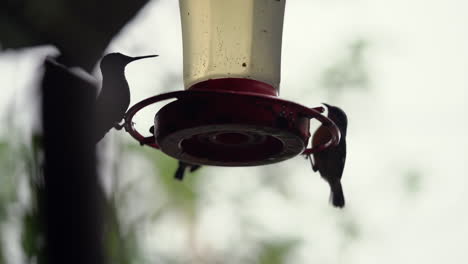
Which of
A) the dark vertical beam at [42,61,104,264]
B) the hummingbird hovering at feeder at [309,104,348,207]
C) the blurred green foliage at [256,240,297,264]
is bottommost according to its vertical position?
the blurred green foliage at [256,240,297,264]

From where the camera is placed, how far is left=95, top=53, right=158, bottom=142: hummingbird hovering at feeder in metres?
2.52

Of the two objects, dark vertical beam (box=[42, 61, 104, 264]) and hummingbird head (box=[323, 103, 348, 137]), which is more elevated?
dark vertical beam (box=[42, 61, 104, 264])

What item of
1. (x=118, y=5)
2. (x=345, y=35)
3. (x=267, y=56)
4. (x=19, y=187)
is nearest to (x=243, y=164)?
(x=267, y=56)

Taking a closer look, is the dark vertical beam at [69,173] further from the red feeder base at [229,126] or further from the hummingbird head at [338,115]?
the hummingbird head at [338,115]

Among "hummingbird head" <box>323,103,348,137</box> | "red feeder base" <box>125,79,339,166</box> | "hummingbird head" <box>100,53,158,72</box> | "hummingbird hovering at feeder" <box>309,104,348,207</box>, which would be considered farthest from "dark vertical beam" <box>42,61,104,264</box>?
"hummingbird head" <box>323,103,348,137</box>

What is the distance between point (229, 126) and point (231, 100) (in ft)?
0.26

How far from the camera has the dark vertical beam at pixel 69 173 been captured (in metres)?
1.85

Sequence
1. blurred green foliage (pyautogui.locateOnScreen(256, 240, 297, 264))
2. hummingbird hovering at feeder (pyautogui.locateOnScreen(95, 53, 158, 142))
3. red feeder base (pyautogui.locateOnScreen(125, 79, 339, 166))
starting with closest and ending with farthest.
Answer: red feeder base (pyautogui.locateOnScreen(125, 79, 339, 166)) < hummingbird hovering at feeder (pyautogui.locateOnScreen(95, 53, 158, 142)) < blurred green foliage (pyautogui.locateOnScreen(256, 240, 297, 264))

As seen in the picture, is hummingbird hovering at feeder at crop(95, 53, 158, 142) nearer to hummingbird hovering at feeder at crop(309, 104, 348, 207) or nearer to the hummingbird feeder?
the hummingbird feeder

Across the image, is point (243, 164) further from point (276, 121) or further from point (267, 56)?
point (267, 56)

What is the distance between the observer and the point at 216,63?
2.37 metres

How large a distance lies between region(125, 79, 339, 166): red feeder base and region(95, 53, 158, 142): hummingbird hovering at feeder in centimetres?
29

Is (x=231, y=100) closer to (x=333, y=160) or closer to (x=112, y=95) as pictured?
(x=112, y=95)

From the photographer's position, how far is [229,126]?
197 centimetres
